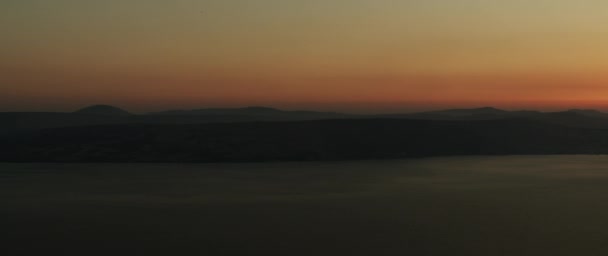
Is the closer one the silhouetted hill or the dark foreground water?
the dark foreground water

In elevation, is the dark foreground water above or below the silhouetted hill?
below

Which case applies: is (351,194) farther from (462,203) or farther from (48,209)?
(48,209)

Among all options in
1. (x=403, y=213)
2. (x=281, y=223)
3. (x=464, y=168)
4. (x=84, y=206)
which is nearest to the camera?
(x=281, y=223)

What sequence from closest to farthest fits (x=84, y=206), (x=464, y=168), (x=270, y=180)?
(x=84, y=206) < (x=270, y=180) < (x=464, y=168)

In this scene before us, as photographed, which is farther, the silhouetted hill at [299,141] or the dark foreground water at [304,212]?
the silhouetted hill at [299,141]

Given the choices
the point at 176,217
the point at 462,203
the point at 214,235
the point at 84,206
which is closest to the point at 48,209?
the point at 84,206

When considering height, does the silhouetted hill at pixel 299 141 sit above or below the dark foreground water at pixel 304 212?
above
